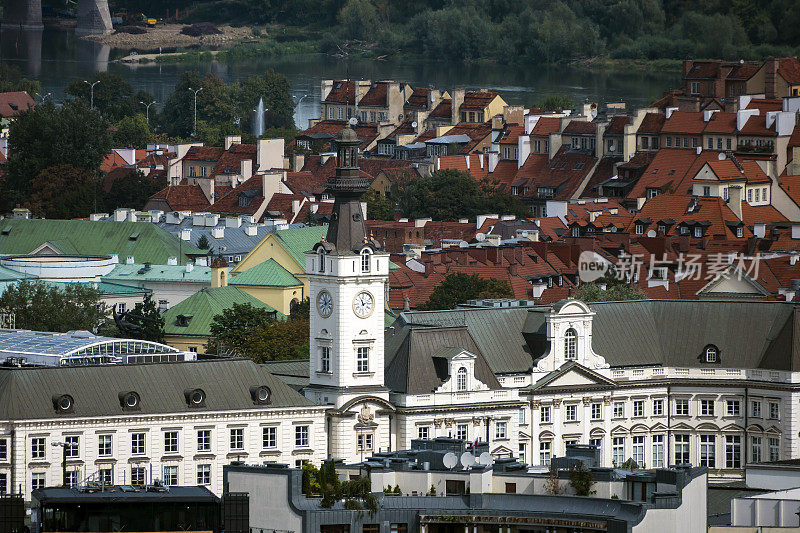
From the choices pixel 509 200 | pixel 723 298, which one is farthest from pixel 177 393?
pixel 509 200

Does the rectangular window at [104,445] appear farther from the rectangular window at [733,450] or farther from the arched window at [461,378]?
the rectangular window at [733,450]

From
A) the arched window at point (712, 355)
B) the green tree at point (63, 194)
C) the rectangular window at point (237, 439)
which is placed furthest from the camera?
the green tree at point (63, 194)

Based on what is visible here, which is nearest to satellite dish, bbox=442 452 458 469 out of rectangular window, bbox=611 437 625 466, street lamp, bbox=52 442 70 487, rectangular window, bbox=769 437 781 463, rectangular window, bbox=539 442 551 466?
street lamp, bbox=52 442 70 487

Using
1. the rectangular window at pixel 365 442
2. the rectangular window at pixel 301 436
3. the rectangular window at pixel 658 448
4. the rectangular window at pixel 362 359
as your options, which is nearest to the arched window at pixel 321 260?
the rectangular window at pixel 362 359

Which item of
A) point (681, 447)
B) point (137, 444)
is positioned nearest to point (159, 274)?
point (681, 447)

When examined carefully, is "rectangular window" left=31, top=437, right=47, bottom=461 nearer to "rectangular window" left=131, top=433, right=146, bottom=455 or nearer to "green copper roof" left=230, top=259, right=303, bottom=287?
"rectangular window" left=131, top=433, right=146, bottom=455

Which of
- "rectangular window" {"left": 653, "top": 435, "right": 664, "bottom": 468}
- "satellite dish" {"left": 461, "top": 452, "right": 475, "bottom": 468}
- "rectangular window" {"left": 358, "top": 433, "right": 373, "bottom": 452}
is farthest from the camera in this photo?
"rectangular window" {"left": 653, "top": 435, "right": 664, "bottom": 468}

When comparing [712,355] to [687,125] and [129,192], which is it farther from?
[129,192]
